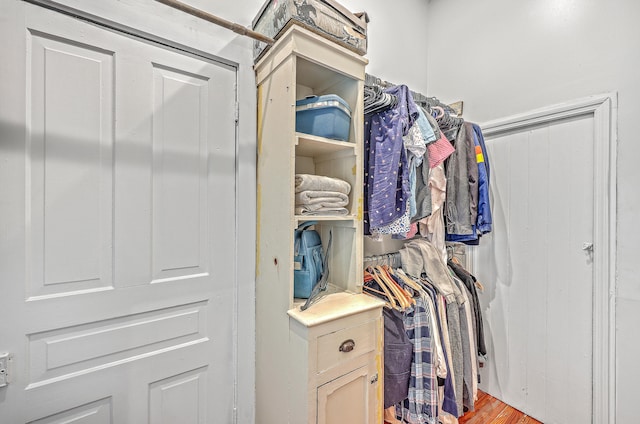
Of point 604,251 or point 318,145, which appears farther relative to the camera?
point 604,251

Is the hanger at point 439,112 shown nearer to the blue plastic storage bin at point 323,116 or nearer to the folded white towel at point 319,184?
the blue plastic storage bin at point 323,116

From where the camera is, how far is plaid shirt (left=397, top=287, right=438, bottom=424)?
140 cm

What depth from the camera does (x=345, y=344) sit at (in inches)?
42.8

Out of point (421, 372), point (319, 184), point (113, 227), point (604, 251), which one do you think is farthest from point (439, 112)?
point (113, 227)

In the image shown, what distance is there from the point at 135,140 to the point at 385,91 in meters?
1.21

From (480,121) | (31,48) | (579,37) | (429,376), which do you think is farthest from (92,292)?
(579,37)

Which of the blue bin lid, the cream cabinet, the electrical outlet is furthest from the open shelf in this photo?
the electrical outlet

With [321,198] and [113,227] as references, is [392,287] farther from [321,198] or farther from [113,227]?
[113,227]

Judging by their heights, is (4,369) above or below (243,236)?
below

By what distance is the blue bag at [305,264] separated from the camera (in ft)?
4.11

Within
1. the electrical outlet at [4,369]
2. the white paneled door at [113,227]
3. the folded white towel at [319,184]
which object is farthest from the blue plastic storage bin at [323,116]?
the electrical outlet at [4,369]

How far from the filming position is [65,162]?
962mm

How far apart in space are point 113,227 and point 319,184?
824mm

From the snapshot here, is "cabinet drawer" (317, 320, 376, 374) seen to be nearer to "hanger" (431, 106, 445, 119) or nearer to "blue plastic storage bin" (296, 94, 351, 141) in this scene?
"blue plastic storage bin" (296, 94, 351, 141)
